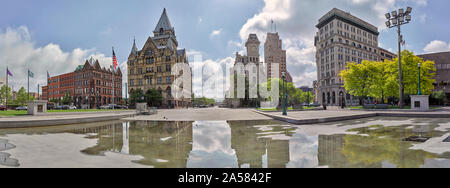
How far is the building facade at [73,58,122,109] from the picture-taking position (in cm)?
8806

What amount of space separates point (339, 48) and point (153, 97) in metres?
75.4

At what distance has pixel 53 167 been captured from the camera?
474 cm

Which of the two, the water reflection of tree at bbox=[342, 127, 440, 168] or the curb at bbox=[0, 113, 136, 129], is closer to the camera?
the water reflection of tree at bbox=[342, 127, 440, 168]

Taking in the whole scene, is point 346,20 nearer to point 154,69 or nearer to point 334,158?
point 154,69

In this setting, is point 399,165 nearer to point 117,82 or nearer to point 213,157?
point 213,157

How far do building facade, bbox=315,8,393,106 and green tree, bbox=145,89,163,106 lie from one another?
6743 centimetres

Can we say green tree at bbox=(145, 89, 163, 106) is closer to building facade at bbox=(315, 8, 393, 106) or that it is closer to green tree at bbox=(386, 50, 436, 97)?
green tree at bbox=(386, 50, 436, 97)

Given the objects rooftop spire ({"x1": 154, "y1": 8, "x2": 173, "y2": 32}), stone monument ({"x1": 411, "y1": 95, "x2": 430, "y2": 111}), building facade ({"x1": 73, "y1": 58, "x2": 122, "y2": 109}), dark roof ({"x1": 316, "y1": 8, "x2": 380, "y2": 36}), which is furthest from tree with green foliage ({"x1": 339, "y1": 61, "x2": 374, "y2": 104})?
building facade ({"x1": 73, "y1": 58, "x2": 122, "y2": 109})

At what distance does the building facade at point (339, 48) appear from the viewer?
81.2 m

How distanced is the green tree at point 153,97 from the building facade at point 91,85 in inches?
1505

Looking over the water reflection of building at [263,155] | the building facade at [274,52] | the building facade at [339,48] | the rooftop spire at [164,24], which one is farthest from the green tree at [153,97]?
the building facade at [274,52]

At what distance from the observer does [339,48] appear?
8169 centimetres
